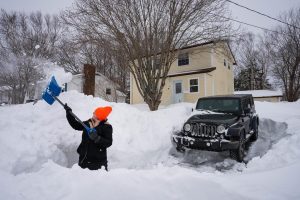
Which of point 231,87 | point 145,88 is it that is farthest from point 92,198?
point 231,87

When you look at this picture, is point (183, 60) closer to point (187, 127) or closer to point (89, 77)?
point (89, 77)

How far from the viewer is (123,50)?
52.5ft

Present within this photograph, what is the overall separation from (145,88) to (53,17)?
90.4 ft

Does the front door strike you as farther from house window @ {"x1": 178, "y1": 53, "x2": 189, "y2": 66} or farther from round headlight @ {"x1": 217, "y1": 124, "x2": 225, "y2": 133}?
round headlight @ {"x1": 217, "y1": 124, "x2": 225, "y2": 133}

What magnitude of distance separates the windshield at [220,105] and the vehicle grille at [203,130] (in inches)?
52.3

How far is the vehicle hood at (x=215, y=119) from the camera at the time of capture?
7145 mm

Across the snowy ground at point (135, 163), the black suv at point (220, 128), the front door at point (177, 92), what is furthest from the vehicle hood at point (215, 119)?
the front door at point (177, 92)

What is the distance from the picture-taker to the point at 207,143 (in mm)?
7016

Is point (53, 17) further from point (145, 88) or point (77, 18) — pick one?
point (145, 88)

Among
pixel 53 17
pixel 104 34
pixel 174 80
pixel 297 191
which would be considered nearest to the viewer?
pixel 297 191

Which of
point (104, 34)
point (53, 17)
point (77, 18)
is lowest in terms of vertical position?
point (104, 34)

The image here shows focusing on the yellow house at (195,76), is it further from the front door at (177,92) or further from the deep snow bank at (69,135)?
the deep snow bank at (69,135)

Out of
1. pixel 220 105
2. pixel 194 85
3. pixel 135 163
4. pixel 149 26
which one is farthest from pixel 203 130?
pixel 194 85

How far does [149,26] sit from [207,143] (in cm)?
1032
